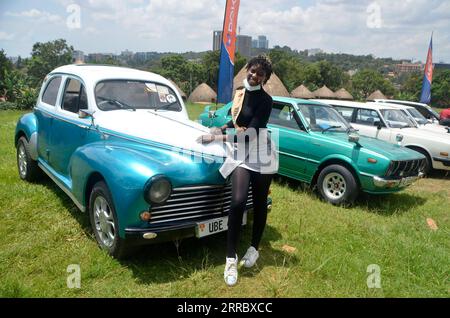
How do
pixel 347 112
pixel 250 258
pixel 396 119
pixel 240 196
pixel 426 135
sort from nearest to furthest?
pixel 240 196
pixel 250 258
pixel 426 135
pixel 347 112
pixel 396 119

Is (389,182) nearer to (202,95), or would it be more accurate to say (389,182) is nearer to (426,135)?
(426,135)

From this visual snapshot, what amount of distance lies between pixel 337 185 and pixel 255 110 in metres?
3.33

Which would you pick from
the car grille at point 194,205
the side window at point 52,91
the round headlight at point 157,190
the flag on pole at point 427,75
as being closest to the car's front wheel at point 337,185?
the car grille at point 194,205

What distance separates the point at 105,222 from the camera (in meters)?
3.75

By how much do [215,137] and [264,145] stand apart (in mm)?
505

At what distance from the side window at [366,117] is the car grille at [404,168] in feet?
9.77

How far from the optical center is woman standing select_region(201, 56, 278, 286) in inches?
136

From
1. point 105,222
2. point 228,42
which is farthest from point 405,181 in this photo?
point 228,42

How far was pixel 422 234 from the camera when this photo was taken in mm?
5051

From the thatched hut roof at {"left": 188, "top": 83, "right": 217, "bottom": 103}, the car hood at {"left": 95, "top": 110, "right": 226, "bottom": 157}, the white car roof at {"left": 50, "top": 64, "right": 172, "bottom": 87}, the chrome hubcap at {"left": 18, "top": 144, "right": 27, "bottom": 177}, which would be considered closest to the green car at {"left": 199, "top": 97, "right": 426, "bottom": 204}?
the white car roof at {"left": 50, "top": 64, "right": 172, "bottom": 87}

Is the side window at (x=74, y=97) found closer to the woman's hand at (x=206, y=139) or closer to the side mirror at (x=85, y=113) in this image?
Answer: the side mirror at (x=85, y=113)

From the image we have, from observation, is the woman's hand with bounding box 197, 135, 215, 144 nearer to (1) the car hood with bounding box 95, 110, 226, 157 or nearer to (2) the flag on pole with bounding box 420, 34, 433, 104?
(1) the car hood with bounding box 95, 110, 226, 157

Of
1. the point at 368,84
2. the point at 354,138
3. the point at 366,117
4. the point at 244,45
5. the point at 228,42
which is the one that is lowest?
the point at 354,138

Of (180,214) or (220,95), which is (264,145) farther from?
(220,95)
